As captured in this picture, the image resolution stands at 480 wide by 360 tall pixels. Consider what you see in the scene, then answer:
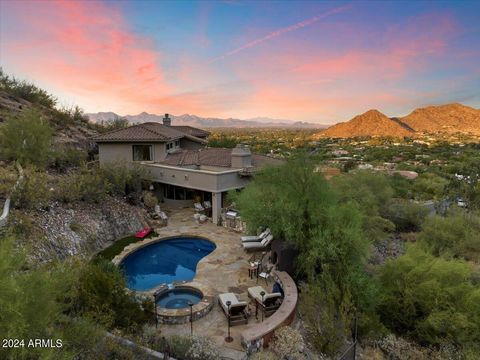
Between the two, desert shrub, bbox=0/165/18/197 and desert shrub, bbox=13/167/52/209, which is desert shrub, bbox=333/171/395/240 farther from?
desert shrub, bbox=0/165/18/197

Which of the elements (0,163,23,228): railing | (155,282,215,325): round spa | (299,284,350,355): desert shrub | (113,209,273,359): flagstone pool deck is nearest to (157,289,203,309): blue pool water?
(155,282,215,325): round spa

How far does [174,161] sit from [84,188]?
8.28 m

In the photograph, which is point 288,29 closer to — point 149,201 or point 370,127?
point 149,201

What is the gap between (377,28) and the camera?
34.4 m

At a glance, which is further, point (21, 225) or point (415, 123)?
point (415, 123)

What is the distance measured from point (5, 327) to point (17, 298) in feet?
1.40

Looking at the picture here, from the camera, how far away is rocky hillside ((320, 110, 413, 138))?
17543cm

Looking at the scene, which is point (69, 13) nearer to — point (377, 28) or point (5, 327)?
point (5, 327)

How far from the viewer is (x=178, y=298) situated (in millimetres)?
12141

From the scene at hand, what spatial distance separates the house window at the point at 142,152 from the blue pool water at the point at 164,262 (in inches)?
400

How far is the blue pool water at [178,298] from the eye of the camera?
11.6m

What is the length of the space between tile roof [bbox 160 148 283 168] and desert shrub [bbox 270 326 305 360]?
15364 millimetres

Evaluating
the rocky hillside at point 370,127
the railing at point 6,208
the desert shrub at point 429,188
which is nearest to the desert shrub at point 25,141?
the railing at point 6,208

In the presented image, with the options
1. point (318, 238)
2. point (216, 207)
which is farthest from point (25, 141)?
point (318, 238)
